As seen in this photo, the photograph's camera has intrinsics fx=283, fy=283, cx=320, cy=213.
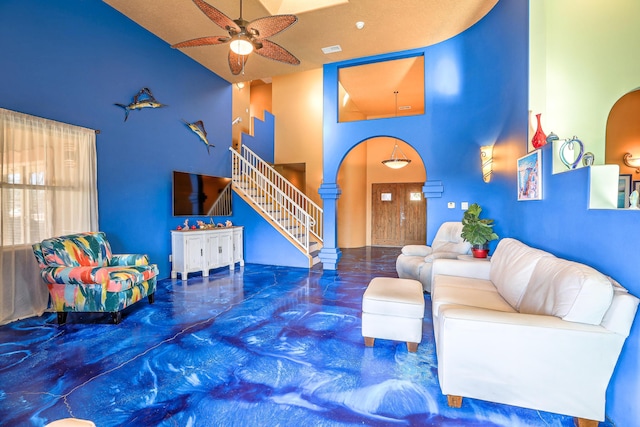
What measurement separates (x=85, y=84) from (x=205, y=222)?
2873mm

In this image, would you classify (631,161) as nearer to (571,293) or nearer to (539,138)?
(539,138)

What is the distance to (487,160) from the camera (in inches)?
167

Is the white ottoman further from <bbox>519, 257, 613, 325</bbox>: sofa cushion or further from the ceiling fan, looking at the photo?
the ceiling fan

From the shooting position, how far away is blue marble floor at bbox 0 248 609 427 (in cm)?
171

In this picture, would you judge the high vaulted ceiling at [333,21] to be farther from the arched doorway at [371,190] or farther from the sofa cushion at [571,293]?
the arched doorway at [371,190]

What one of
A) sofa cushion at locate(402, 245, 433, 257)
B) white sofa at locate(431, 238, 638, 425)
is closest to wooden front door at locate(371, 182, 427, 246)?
sofa cushion at locate(402, 245, 433, 257)

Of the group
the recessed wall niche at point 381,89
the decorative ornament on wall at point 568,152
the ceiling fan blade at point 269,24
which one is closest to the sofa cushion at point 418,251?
the decorative ornament on wall at point 568,152

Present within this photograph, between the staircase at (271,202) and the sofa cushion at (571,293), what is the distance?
168 inches

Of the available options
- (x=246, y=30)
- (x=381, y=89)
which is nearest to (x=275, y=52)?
(x=246, y=30)

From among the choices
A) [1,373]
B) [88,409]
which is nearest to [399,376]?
[88,409]

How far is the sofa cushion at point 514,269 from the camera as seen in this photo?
7.55 feet

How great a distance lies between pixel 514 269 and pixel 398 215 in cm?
678

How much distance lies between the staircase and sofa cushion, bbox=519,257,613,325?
4.26 metres

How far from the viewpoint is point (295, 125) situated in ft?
27.7
